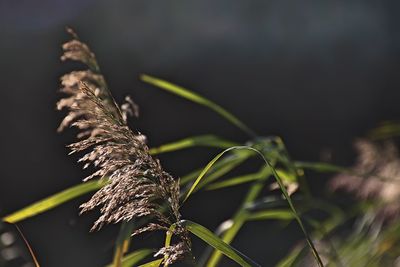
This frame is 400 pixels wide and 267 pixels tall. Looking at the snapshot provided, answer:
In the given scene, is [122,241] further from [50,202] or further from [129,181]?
[50,202]

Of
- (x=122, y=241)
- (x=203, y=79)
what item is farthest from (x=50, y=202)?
(x=203, y=79)

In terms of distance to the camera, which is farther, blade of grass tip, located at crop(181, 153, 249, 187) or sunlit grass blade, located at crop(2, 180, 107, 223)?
blade of grass tip, located at crop(181, 153, 249, 187)

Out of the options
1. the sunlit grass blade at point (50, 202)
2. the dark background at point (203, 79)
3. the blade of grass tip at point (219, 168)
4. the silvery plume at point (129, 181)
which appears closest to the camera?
the silvery plume at point (129, 181)

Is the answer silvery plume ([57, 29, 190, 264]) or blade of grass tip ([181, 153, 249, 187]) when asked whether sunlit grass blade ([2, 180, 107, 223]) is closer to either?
blade of grass tip ([181, 153, 249, 187])

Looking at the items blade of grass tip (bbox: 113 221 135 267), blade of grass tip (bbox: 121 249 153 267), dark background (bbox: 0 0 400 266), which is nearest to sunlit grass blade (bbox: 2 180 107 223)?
blade of grass tip (bbox: 121 249 153 267)

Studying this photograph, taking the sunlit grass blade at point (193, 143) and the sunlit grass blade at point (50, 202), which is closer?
the sunlit grass blade at point (50, 202)

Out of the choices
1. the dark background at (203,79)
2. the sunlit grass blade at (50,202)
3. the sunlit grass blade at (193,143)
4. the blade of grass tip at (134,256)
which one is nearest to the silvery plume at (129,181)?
the blade of grass tip at (134,256)

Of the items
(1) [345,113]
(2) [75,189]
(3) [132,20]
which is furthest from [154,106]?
(2) [75,189]

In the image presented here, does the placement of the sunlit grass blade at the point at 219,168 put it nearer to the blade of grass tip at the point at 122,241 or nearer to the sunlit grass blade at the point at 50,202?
the sunlit grass blade at the point at 50,202
